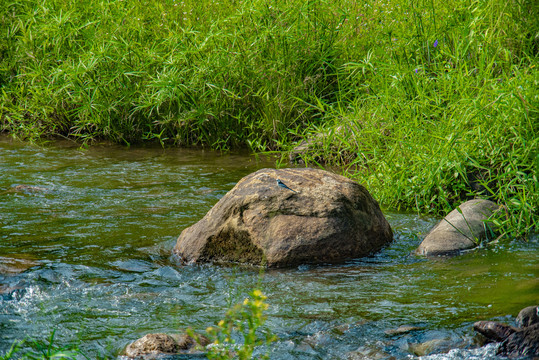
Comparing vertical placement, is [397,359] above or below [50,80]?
below

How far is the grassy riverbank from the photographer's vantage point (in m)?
5.26

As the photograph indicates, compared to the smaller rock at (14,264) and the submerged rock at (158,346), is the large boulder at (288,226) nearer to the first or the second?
the smaller rock at (14,264)

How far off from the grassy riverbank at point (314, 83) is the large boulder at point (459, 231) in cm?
19

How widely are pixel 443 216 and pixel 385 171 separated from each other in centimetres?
71

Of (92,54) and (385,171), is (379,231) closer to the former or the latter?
(385,171)

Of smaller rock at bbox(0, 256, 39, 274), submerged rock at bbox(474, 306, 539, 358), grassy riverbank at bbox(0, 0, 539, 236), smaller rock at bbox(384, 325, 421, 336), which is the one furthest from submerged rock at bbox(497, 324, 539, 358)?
smaller rock at bbox(0, 256, 39, 274)

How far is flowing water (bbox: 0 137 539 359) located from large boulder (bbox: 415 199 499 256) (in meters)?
0.13

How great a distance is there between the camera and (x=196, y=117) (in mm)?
7969

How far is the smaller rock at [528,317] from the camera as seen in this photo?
310 cm

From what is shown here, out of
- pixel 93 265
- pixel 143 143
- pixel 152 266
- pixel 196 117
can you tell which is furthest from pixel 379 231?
pixel 143 143

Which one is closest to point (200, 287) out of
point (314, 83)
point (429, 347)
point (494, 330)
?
point (429, 347)

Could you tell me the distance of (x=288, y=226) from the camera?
4.33 metres

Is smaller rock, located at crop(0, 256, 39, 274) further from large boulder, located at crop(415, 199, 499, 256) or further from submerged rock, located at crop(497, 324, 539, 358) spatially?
submerged rock, located at crop(497, 324, 539, 358)

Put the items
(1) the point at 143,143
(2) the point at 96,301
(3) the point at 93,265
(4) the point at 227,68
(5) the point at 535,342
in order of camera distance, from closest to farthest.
→ (5) the point at 535,342 < (2) the point at 96,301 < (3) the point at 93,265 < (4) the point at 227,68 < (1) the point at 143,143
